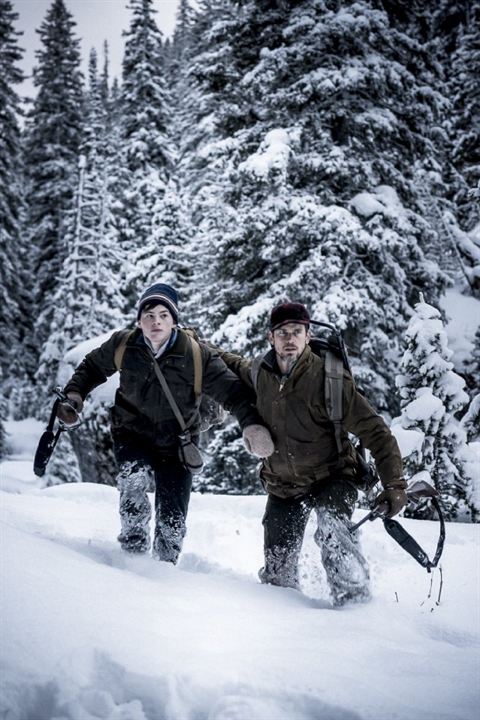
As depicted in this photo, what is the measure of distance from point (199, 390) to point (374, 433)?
1.52m

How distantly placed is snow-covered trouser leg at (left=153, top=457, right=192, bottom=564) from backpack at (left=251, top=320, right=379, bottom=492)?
3.48 feet

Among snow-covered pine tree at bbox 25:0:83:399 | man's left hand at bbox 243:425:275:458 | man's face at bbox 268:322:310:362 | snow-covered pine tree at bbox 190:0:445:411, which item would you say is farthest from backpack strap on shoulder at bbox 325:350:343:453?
snow-covered pine tree at bbox 25:0:83:399

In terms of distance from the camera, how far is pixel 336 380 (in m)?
3.80

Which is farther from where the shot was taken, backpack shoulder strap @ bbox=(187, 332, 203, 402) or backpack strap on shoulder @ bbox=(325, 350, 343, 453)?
backpack shoulder strap @ bbox=(187, 332, 203, 402)

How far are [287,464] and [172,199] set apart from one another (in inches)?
638

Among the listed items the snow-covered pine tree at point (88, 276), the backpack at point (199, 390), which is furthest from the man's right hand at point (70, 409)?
the snow-covered pine tree at point (88, 276)

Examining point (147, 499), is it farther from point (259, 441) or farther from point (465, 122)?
point (465, 122)

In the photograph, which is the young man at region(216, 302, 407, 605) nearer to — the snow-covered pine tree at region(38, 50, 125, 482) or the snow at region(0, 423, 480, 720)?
the snow at region(0, 423, 480, 720)

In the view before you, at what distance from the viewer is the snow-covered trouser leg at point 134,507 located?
410 cm

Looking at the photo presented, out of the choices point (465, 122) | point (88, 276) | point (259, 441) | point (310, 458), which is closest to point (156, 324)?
point (259, 441)

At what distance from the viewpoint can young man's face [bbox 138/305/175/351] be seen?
13.5 ft

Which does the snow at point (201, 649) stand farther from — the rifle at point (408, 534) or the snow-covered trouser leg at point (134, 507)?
the rifle at point (408, 534)

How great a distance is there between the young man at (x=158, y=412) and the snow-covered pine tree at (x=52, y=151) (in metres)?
20.3

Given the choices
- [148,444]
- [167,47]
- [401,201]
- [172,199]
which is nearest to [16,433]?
[172,199]
